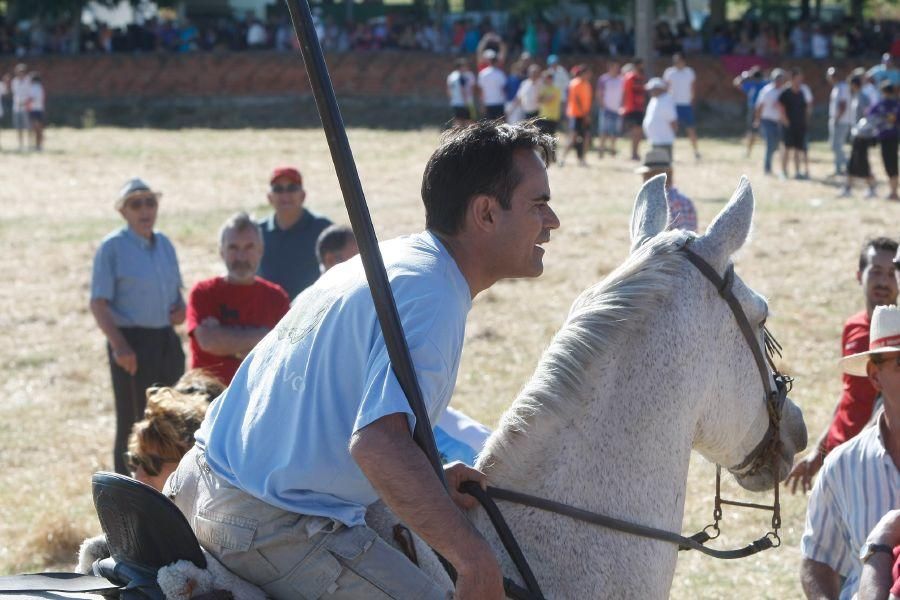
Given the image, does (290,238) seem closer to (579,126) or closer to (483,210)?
(483,210)

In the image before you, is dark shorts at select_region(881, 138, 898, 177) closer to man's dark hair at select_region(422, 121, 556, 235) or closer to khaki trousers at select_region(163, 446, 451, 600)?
man's dark hair at select_region(422, 121, 556, 235)

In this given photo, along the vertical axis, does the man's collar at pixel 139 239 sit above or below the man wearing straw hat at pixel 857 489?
above

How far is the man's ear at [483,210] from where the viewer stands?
302 centimetres

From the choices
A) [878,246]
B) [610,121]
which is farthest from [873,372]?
[610,121]

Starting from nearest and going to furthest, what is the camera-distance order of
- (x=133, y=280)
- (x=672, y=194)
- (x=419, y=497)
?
(x=419, y=497)
(x=133, y=280)
(x=672, y=194)

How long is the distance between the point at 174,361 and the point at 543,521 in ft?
18.0

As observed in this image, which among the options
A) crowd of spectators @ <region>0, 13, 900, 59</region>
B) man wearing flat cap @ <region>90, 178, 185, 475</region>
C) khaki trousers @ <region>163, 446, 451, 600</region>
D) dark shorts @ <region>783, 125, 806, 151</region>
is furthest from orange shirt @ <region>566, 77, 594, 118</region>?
khaki trousers @ <region>163, 446, 451, 600</region>

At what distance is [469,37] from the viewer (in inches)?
1485

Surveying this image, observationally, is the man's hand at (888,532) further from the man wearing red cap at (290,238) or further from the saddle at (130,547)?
the man wearing red cap at (290,238)

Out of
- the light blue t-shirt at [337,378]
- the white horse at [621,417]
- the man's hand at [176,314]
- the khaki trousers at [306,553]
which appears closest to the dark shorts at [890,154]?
the man's hand at [176,314]

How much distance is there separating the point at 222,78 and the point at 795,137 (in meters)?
21.5

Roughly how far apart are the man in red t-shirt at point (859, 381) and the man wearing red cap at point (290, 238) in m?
3.61

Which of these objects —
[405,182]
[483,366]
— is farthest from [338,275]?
[405,182]

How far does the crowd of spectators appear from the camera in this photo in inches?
1425
